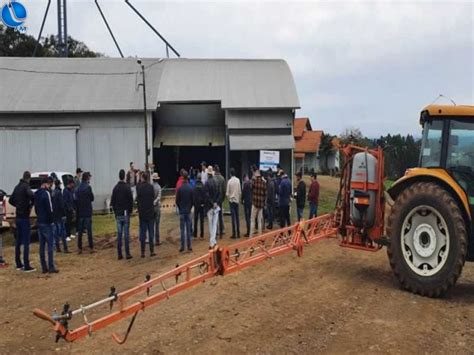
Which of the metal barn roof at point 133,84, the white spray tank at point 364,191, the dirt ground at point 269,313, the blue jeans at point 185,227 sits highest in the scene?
the metal barn roof at point 133,84

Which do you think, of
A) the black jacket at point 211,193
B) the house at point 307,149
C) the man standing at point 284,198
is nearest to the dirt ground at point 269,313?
the black jacket at point 211,193

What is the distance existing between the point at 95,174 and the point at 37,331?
1817 centimetres

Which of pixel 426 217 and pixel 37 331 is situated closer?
pixel 37 331

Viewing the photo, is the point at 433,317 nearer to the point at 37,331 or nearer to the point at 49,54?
the point at 37,331

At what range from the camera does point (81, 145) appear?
24.7 meters

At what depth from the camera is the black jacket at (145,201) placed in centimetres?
1182

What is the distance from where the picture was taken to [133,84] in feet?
87.5

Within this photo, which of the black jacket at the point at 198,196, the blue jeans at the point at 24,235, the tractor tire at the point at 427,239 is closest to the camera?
the tractor tire at the point at 427,239

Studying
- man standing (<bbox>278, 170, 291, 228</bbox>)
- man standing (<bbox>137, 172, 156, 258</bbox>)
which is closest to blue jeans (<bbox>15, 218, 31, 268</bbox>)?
man standing (<bbox>137, 172, 156, 258</bbox>)

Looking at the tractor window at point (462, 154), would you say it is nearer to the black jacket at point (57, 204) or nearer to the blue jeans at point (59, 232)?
the black jacket at point (57, 204)

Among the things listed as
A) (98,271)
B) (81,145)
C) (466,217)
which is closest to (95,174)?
(81,145)

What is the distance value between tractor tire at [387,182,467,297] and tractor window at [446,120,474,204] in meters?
0.32

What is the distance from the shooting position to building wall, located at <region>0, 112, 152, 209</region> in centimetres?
2456

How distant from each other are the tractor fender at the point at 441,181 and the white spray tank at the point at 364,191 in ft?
1.65
